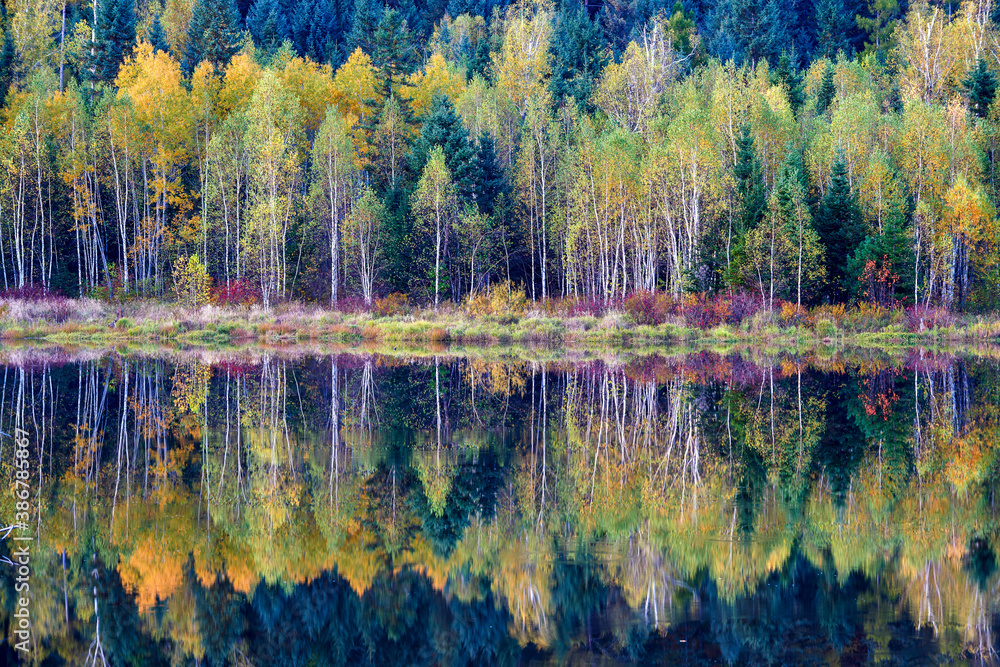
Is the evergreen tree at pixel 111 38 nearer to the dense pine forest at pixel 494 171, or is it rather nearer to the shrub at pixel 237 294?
the dense pine forest at pixel 494 171

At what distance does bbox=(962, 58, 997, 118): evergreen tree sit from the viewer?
50094 millimetres

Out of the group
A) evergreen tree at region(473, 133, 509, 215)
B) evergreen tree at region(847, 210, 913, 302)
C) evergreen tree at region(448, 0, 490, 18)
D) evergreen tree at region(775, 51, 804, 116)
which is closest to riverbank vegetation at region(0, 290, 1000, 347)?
evergreen tree at region(847, 210, 913, 302)

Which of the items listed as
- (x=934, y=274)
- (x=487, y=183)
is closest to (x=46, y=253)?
(x=487, y=183)

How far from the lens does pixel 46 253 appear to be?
5334 cm

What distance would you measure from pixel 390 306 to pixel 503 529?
1402 inches

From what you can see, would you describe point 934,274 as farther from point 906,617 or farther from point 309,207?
point 906,617

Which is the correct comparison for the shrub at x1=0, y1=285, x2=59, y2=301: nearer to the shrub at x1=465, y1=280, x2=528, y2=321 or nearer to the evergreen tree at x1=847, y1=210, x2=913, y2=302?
the shrub at x1=465, y1=280, x2=528, y2=321

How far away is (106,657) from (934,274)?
43.1m

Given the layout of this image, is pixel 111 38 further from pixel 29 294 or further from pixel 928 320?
pixel 928 320

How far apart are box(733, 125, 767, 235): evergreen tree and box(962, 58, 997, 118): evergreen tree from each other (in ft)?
45.4

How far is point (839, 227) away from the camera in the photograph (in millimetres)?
44750

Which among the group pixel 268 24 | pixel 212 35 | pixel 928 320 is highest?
pixel 268 24

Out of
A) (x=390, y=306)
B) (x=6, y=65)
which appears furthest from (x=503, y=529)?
(x=6, y=65)

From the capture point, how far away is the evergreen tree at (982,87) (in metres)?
50.1
